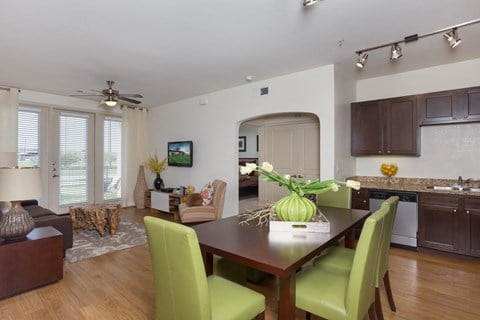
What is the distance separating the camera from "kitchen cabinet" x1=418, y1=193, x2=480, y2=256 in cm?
320

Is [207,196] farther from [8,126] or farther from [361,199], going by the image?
[8,126]

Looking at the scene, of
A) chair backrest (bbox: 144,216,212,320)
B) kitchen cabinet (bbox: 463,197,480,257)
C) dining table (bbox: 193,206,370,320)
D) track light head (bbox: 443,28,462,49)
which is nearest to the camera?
chair backrest (bbox: 144,216,212,320)

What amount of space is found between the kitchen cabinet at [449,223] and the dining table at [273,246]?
6.33ft

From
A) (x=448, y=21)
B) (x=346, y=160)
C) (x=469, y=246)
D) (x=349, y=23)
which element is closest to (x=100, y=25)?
(x=349, y=23)

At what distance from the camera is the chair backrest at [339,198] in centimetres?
297

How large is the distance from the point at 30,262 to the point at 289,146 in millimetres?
4572

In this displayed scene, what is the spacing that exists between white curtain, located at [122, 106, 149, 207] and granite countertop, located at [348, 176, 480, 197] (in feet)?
17.1

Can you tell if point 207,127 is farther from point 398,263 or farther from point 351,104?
point 398,263

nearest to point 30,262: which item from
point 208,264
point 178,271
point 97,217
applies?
point 97,217

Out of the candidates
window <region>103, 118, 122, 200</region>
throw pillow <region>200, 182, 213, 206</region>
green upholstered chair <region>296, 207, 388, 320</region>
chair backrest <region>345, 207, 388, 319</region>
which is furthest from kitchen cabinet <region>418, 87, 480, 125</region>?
window <region>103, 118, 122, 200</region>

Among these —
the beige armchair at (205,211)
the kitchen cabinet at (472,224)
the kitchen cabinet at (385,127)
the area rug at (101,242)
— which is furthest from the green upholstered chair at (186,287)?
the kitchen cabinet at (385,127)

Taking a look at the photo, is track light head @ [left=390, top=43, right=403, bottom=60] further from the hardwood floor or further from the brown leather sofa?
the brown leather sofa

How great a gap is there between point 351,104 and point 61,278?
4.67 metres

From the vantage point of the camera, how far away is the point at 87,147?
6164 millimetres
